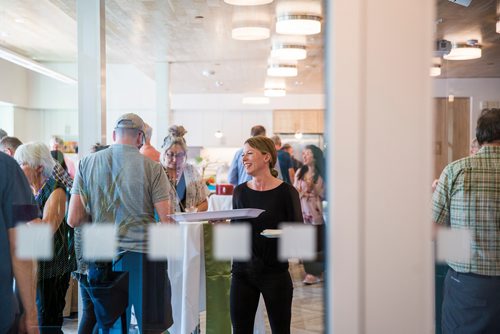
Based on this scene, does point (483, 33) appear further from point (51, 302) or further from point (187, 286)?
point (51, 302)

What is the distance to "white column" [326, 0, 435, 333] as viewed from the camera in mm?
648

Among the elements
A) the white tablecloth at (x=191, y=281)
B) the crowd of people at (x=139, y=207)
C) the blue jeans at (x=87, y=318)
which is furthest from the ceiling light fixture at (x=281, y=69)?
the blue jeans at (x=87, y=318)

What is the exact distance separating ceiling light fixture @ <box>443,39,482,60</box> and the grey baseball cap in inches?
36.3

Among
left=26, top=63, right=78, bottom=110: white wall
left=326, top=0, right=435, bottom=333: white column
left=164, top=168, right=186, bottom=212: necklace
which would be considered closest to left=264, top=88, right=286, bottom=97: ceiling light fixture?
left=164, top=168, right=186, bottom=212: necklace

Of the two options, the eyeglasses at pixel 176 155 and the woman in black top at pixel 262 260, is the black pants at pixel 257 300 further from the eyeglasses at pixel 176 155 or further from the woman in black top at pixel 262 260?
the eyeglasses at pixel 176 155

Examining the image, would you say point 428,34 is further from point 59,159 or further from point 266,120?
point 59,159

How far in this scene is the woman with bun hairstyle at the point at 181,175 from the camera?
5.51 ft

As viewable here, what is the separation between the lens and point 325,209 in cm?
69

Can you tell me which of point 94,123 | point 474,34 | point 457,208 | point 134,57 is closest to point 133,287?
point 94,123

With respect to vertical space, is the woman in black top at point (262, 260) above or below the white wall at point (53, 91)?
below

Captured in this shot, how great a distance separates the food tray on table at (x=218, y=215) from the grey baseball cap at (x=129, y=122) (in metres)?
0.31

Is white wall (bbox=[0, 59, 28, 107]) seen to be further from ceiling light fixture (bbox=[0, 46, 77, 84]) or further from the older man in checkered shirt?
the older man in checkered shirt

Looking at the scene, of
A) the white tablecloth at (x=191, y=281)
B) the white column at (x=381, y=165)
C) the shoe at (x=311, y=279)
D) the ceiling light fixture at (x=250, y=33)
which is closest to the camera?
the white column at (x=381, y=165)

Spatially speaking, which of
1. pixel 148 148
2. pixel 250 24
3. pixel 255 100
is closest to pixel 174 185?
pixel 148 148
